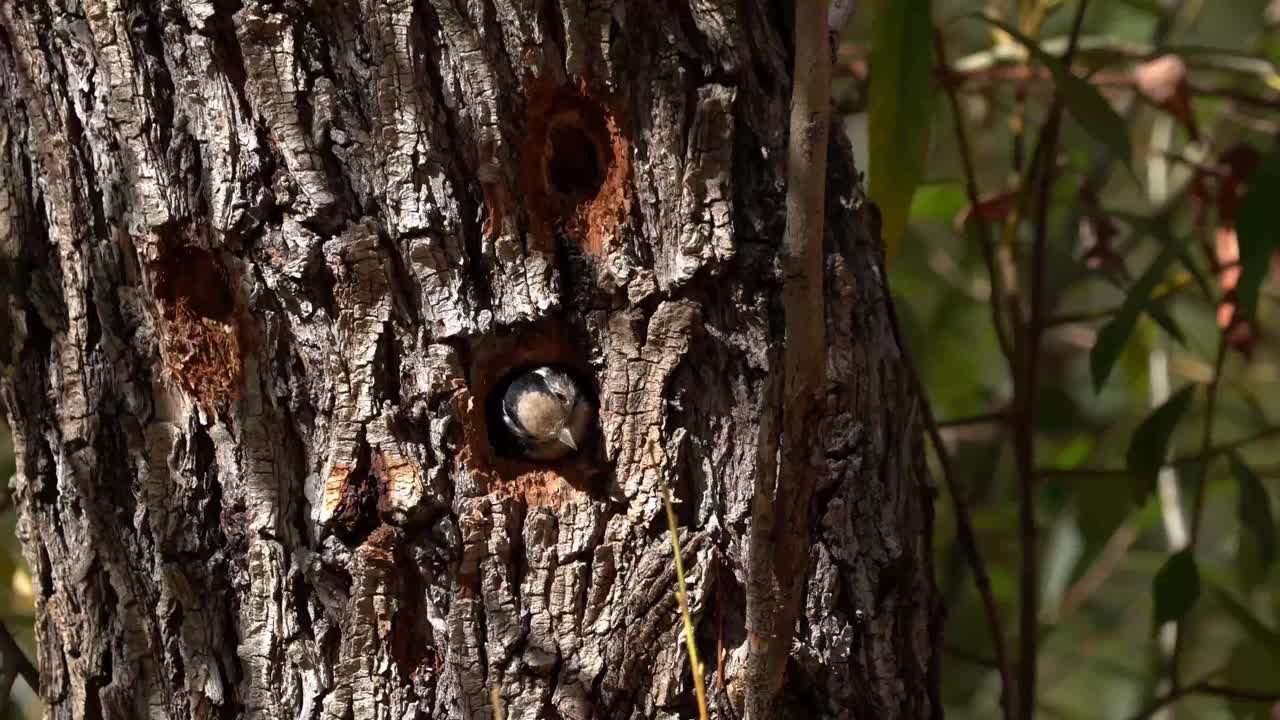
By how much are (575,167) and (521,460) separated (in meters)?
0.32

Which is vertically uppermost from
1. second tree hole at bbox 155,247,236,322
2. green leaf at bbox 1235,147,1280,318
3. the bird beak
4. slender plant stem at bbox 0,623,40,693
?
second tree hole at bbox 155,247,236,322

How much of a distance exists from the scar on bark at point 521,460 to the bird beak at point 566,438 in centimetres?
1

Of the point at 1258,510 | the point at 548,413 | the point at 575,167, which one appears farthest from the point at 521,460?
the point at 1258,510

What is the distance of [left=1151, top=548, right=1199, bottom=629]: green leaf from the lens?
5.87 ft

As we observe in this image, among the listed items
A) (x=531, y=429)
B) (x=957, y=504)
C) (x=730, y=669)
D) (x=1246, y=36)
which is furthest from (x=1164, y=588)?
(x=1246, y=36)

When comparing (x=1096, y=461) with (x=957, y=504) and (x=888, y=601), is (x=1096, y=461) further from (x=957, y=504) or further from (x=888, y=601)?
(x=888, y=601)

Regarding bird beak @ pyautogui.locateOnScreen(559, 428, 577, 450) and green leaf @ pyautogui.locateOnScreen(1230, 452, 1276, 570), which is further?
green leaf @ pyautogui.locateOnScreen(1230, 452, 1276, 570)

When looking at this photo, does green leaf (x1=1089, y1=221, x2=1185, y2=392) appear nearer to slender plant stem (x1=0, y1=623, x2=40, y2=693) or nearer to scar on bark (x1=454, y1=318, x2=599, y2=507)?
scar on bark (x1=454, y1=318, x2=599, y2=507)

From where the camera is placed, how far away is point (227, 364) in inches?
51.6

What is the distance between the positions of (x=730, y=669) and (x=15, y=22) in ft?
3.29

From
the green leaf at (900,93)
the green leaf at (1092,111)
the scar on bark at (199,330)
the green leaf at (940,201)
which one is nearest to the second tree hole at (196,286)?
the scar on bark at (199,330)

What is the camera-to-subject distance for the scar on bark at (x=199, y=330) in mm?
1310

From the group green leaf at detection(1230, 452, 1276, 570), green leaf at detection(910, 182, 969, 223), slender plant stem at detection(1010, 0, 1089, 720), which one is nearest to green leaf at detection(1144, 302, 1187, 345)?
slender plant stem at detection(1010, 0, 1089, 720)

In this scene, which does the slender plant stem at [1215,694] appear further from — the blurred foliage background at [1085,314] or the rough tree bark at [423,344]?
the rough tree bark at [423,344]
